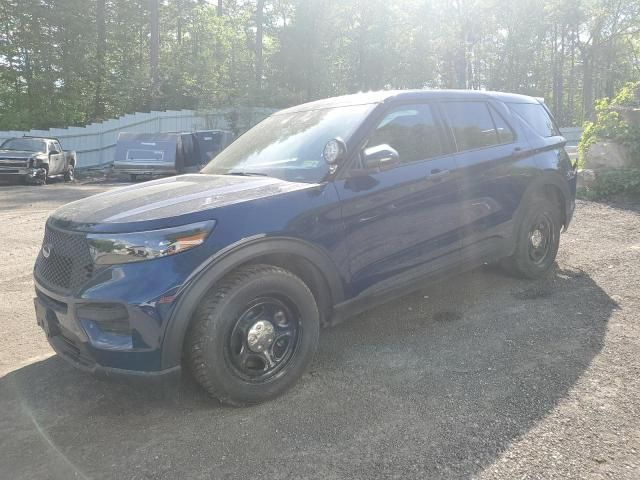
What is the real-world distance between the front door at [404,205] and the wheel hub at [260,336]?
2.25 ft

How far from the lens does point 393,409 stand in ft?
9.85

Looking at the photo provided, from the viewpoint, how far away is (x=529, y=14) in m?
44.4

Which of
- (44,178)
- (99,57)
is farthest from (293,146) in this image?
(99,57)

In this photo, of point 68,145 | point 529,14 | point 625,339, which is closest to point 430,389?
point 625,339

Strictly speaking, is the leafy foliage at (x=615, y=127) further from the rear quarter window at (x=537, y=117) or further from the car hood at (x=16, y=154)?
the car hood at (x=16, y=154)

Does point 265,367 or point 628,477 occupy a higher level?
point 265,367

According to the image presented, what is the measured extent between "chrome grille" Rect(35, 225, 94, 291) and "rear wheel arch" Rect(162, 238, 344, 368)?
21.3 inches

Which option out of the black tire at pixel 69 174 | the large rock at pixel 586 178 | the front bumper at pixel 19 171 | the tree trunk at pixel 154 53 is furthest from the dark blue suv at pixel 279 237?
the tree trunk at pixel 154 53

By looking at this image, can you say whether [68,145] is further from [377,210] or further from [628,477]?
[628,477]

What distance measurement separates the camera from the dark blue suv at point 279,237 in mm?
2748

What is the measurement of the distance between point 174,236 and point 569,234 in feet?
19.8

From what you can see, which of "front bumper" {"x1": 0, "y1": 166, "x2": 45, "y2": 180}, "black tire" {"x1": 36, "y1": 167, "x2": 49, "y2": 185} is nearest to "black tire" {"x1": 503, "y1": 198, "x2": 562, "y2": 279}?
"front bumper" {"x1": 0, "y1": 166, "x2": 45, "y2": 180}

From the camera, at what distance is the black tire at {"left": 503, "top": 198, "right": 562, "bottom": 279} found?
16.1ft

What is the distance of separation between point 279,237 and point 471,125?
90.0 inches
